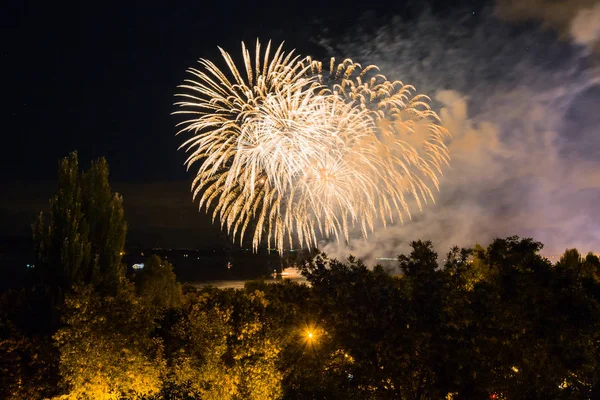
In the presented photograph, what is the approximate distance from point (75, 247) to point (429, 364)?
19.1 metres

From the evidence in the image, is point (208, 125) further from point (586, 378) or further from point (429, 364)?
point (586, 378)

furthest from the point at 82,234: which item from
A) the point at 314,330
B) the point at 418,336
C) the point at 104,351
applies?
the point at 418,336

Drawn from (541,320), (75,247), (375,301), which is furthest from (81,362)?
(541,320)

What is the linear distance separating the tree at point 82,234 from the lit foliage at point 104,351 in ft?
12.2

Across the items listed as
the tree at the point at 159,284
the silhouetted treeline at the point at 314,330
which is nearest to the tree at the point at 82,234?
the silhouetted treeline at the point at 314,330

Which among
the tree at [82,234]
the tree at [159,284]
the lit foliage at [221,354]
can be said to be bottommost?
the lit foliage at [221,354]

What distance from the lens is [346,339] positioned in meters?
14.7

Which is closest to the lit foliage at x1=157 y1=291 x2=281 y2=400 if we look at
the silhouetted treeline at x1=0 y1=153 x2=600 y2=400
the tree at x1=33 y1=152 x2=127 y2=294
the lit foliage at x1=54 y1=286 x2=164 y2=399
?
the silhouetted treeline at x1=0 y1=153 x2=600 y2=400

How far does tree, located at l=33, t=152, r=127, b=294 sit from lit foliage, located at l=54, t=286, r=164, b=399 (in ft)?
12.2

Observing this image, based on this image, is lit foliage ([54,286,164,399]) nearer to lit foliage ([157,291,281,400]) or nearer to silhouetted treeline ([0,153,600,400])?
silhouetted treeline ([0,153,600,400])

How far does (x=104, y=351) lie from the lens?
20484 mm

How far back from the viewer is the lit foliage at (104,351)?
65.7 ft

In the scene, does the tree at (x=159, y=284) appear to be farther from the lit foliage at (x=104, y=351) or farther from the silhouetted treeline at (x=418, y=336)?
the silhouetted treeline at (x=418, y=336)

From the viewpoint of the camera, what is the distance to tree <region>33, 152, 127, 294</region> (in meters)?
25.0
